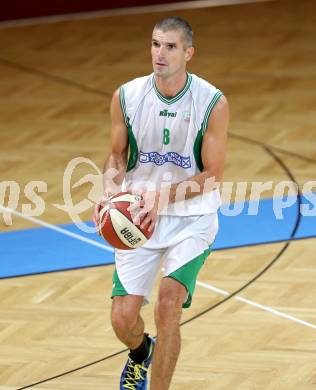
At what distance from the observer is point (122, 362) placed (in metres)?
7.13

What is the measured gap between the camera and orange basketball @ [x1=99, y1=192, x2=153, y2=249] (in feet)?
19.7

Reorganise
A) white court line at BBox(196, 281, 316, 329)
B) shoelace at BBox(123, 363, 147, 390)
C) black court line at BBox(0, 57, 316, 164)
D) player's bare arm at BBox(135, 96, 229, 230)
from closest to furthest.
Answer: player's bare arm at BBox(135, 96, 229, 230) → shoelace at BBox(123, 363, 147, 390) → white court line at BBox(196, 281, 316, 329) → black court line at BBox(0, 57, 316, 164)

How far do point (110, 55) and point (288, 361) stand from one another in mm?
7894

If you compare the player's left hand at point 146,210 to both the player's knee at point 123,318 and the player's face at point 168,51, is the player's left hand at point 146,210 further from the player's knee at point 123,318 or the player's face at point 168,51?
the player's face at point 168,51

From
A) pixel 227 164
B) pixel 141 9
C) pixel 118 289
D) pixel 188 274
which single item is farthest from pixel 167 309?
pixel 141 9

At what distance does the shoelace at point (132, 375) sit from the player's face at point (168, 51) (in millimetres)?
1643

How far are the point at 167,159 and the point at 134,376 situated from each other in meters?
1.23

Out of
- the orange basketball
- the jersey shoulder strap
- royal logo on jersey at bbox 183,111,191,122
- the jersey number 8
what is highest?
the jersey shoulder strap

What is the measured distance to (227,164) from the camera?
10664 mm

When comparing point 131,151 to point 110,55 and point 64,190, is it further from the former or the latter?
point 110,55

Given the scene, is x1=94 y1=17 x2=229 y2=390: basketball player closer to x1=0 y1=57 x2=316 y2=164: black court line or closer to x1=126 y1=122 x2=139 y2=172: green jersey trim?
x1=126 y1=122 x2=139 y2=172: green jersey trim

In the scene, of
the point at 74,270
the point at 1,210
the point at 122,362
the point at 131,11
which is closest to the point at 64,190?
the point at 1,210

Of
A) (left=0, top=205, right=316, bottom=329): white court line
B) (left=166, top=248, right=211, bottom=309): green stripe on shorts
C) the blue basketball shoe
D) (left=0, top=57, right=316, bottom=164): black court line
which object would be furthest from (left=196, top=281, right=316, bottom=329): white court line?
(left=0, top=57, right=316, bottom=164): black court line

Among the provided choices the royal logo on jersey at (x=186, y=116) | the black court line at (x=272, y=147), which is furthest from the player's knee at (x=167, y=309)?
the black court line at (x=272, y=147)
